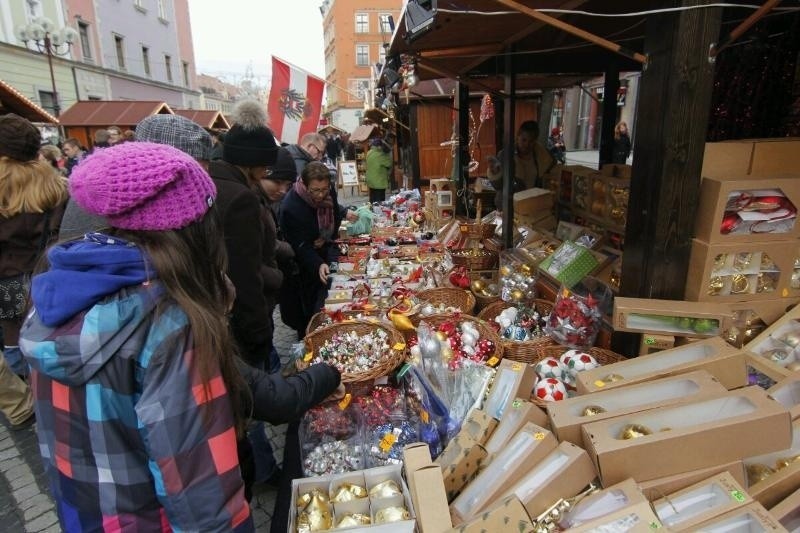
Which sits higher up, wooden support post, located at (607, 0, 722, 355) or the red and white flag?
the red and white flag

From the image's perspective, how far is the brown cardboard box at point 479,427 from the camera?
68.6 inches

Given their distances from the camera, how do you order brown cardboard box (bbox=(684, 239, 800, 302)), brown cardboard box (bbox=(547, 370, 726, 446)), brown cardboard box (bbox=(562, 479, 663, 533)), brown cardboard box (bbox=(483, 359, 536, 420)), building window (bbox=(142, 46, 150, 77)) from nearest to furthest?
brown cardboard box (bbox=(562, 479, 663, 533))
brown cardboard box (bbox=(547, 370, 726, 446))
brown cardboard box (bbox=(483, 359, 536, 420))
brown cardboard box (bbox=(684, 239, 800, 302))
building window (bbox=(142, 46, 150, 77))

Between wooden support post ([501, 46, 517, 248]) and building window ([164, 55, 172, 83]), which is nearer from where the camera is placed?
wooden support post ([501, 46, 517, 248])

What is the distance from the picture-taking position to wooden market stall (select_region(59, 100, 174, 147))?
14.7 metres

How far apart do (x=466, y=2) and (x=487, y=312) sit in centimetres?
179

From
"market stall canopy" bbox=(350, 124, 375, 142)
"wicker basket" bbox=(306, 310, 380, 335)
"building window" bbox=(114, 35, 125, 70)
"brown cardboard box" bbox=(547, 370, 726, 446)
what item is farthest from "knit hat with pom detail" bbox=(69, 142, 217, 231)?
"building window" bbox=(114, 35, 125, 70)

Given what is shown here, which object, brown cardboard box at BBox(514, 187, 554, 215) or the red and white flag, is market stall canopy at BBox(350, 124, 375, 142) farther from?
brown cardboard box at BBox(514, 187, 554, 215)

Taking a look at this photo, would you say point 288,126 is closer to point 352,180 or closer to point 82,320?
point 82,320

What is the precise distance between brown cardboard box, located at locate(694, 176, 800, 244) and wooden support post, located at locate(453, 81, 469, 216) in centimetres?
369

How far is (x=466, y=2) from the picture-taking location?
7.08ft

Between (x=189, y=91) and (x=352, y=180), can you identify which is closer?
(x=352, y=180)

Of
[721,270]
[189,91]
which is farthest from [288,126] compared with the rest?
[189,91]

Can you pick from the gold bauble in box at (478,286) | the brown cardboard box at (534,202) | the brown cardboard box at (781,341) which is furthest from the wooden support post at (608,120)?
the brown cardboard box at (781,341)

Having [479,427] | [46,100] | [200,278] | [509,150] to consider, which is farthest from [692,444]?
[46,100]
